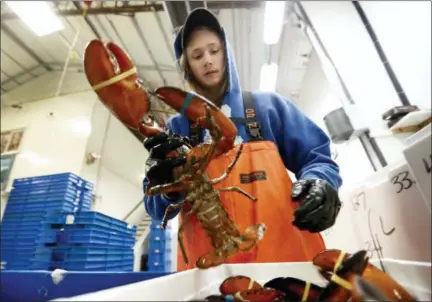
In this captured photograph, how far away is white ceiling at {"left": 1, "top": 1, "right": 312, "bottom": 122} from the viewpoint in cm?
336

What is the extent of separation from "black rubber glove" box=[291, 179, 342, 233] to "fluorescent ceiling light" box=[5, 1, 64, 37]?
11.2 ft

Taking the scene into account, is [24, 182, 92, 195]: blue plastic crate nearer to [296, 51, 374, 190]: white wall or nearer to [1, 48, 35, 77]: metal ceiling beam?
[1, 48, 35, 77]: metal ceiling beam

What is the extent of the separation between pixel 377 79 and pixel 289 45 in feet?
7.59

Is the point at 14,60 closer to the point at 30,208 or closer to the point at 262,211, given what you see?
the point at 30,208

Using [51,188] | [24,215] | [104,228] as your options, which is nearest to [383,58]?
[104,228]

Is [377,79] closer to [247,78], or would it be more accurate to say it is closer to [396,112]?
[396,112]

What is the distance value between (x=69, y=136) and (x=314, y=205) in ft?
18.6

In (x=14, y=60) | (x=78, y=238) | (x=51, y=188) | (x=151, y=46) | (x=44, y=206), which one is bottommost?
(x=78, y=238)

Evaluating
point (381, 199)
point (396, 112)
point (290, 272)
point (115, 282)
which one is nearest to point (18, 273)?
point (115, 282)

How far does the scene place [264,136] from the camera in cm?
108

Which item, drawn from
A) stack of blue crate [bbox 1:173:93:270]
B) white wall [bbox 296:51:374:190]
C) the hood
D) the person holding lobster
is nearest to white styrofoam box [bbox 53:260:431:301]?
the person holding lobster

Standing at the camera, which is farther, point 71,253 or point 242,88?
point 242,88

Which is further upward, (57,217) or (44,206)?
(44,206)

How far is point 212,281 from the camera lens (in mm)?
592
